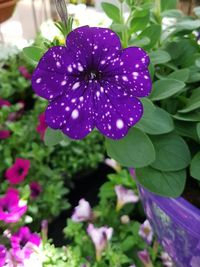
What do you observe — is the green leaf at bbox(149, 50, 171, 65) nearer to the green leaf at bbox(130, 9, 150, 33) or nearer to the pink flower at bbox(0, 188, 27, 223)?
the green leaf at bbox(130, 9, 150, 33)

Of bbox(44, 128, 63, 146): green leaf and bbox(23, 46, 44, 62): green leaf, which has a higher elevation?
bbox(23, 46, 44, 62): green leaf

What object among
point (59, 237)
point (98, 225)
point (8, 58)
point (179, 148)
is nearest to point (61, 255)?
point (98, 225)

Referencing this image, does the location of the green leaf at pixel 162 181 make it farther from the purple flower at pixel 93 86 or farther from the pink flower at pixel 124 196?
the pink flower at pixel 124 196

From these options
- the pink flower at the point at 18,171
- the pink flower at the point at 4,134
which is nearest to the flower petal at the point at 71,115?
the pink flower at the point at 18,171

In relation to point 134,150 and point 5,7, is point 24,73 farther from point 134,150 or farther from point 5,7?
point 134,150

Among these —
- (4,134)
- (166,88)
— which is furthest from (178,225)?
(4,134)

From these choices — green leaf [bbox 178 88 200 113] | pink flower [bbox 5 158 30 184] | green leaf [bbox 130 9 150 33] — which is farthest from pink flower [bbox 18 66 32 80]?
green leaf [bbox 178 88 200 113]

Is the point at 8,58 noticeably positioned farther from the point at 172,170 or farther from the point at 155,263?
the point at 172,170

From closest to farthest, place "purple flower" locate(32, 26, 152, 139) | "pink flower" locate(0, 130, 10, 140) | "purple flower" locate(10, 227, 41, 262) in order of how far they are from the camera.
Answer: "purple flower" locate(32, 26, 152, 139), "purple flower" locate(10, 227, 41, 262), "pink flower" locate(0, 130, 10, 140)
